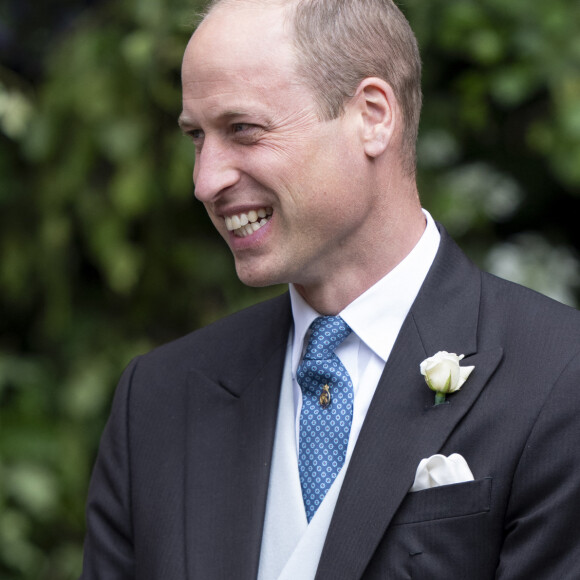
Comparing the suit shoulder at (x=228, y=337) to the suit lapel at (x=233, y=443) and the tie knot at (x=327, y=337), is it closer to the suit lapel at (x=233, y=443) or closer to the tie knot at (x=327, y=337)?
the suit lapel at (x=233, y=443)

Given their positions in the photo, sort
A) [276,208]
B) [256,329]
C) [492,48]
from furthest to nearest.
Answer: [492,48], [256,329], [276,208]

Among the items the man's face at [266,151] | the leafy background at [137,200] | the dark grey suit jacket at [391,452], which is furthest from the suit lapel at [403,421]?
the leafy background at [137,200]

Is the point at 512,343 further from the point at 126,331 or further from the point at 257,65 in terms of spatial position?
the point at 126,331

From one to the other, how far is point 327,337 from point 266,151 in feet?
1.31

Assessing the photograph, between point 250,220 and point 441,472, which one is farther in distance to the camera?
point 250,220

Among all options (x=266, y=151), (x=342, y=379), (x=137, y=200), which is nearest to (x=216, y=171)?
(x=266, y=151)

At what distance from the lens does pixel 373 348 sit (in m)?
2.03

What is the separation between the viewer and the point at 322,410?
2.02 metres

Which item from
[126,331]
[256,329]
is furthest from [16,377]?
[256,329]

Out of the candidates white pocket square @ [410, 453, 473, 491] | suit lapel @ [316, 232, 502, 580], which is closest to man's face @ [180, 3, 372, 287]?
suit lapel @ [316, 232, 502, 580]

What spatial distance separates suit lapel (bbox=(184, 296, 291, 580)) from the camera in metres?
2.00

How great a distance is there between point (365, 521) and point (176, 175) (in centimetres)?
244

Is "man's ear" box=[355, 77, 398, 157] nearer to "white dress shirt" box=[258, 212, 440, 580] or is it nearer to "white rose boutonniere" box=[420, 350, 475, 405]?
"white dress shirt" box=[258, 212, 440, 580]

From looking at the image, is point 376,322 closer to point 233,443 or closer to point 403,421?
point 403,421
